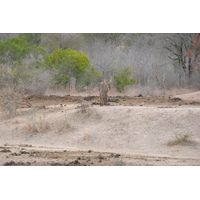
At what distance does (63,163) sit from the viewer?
26.9ft

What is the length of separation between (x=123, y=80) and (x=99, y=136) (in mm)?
10855

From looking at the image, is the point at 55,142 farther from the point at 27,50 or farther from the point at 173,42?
the point at 173,42

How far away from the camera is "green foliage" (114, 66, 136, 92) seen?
21.8 m

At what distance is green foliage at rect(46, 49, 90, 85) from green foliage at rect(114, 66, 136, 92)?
6.80 feet

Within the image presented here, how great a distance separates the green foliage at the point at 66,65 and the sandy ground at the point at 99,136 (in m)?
7.62

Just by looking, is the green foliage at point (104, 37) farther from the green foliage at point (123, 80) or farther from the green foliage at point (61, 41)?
the green foliage at point (123, 80)

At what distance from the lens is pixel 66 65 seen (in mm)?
22219

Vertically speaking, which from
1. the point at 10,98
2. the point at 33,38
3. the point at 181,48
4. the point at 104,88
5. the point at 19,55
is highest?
the point at 33,38

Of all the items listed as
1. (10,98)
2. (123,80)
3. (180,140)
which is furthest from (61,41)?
(180,140)

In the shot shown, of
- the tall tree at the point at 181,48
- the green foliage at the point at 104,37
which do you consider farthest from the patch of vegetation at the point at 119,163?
the green foliage at the point at 104,37

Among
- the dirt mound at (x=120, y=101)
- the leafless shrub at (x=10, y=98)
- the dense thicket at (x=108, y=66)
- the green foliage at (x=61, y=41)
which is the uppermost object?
the green foliage at (x=61, y=41)

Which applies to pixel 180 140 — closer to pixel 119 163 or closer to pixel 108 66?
pixel 119 163

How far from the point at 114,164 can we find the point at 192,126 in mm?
4009

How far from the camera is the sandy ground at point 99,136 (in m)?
8.81
